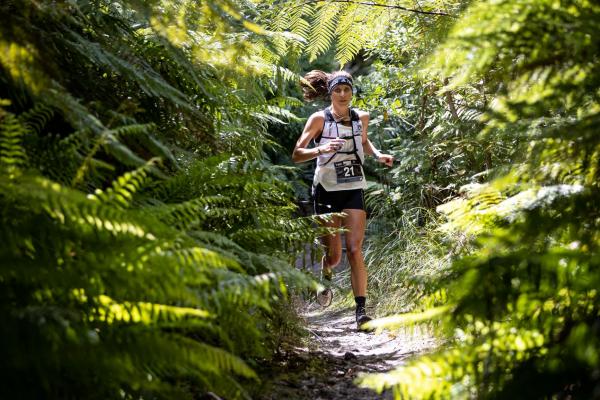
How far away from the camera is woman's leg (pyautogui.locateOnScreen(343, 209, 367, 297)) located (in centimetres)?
462

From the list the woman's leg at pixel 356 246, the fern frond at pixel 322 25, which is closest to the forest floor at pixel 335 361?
the woman's leg at pixel 356 246

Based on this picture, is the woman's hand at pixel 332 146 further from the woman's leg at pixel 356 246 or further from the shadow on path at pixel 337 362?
the shadow on path at pixel 337 362

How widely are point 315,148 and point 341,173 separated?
0.29 meters

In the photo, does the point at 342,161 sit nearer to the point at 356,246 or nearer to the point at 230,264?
the point at 356,246

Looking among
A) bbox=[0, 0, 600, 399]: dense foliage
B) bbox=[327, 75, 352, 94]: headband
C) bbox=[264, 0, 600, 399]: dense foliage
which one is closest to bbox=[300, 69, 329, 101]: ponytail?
bbox=[327, 75, 352, 94]: headband

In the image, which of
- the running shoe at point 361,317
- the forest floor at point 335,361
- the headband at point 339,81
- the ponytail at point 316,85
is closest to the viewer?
the forest floor at point 335,361

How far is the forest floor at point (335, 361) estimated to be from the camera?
2.87m

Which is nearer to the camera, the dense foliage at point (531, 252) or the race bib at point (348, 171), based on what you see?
the dense foliage at point (531, 252)

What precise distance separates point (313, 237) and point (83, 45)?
1.40m

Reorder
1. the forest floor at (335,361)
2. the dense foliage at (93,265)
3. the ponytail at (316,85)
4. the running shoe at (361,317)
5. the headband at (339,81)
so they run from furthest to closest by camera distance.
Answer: the ponytail at (316,85) < the headband at (339,81) < the running shoe at (361,317) < the forest floor at (335,361) < the dense foliage at (93,265)

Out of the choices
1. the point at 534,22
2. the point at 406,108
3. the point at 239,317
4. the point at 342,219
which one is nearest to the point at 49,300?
the point at 239,317

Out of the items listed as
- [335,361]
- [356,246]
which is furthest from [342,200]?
[335,361]

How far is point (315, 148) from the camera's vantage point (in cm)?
463

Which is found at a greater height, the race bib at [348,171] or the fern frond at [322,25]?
the fern frond at [322,25]
